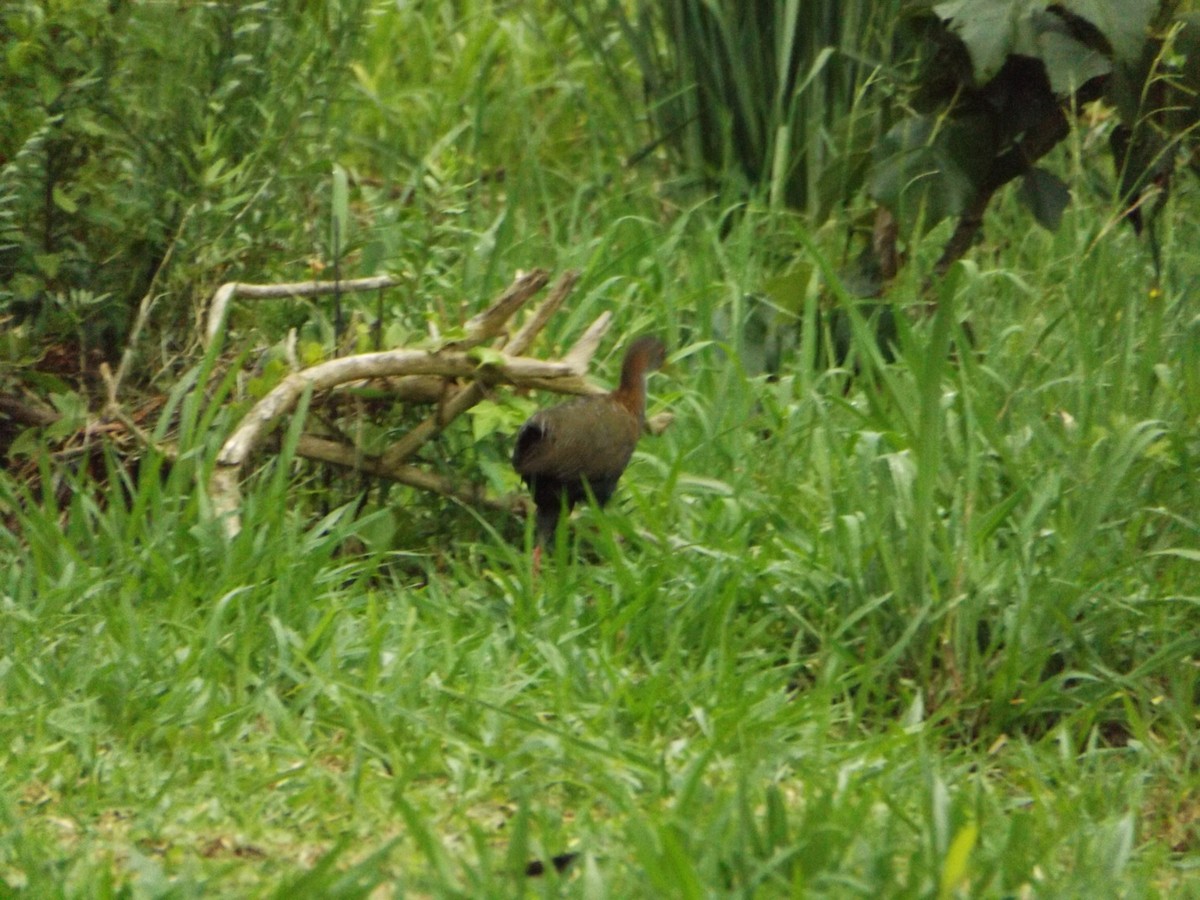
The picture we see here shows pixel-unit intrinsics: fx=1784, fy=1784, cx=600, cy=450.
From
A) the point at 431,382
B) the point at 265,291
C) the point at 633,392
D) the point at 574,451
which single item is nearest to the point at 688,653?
the point at 574,451

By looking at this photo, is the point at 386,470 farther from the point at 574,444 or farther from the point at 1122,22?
the point at 1122,22

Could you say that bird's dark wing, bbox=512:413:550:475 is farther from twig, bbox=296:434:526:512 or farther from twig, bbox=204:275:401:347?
twig, bbox=204:275:401:347

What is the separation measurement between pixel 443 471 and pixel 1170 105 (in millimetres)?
1976

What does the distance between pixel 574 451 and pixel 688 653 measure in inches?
23.5

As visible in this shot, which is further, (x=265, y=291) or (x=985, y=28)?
(x=265, y=291)

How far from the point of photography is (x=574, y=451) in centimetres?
412

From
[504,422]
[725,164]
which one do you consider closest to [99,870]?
[504,422]

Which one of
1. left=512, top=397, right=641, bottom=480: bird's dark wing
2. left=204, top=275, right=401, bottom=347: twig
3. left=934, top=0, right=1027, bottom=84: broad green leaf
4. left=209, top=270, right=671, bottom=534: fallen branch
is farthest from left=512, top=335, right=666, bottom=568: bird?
left=934, top=0, right=1027, bottom=84: broad green leaf

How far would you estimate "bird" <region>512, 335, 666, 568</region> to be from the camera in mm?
4113

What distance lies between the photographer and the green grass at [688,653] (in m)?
2.97

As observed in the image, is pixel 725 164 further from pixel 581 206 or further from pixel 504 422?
pixel 504 422

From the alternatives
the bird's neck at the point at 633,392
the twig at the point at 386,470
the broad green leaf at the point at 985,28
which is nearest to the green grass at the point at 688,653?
the twig at the point at 386,470

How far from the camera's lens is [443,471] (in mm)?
4453

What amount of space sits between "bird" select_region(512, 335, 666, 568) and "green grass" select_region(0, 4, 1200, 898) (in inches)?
3.9
